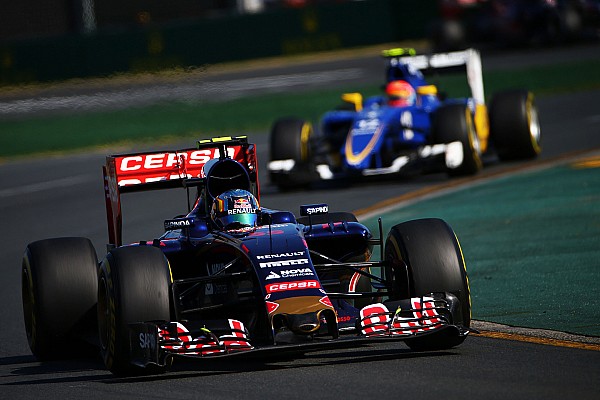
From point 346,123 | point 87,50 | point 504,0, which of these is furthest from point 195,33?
point 346,123

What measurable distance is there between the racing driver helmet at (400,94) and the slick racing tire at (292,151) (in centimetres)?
140

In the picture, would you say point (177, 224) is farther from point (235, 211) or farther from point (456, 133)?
point (456, 133)

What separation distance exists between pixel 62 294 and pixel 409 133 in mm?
9594

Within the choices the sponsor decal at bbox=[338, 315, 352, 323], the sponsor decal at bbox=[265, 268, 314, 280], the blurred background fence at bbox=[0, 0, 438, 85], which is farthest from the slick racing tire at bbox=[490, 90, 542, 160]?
the blurred background fence at bbox=[0, 0, 438, 85]

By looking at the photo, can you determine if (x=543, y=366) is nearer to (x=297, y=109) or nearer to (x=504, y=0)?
(x=297, y=109)

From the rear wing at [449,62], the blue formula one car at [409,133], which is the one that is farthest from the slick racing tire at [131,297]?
the rear wing at [449,62]

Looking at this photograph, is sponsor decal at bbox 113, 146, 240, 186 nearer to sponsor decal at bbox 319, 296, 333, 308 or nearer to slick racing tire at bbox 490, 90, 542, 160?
sponsor decal at bbox 319, 296, 333, 308

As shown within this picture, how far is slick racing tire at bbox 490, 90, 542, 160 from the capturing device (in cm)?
1894

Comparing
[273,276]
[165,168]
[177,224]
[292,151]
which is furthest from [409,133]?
[273,276]

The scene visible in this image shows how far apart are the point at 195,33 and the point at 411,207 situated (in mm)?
25166

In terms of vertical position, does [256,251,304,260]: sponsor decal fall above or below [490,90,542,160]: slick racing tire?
below

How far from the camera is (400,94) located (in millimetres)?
18750

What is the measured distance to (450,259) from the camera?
842 centimetres

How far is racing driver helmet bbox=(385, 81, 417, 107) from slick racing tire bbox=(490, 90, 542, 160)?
126 centimetres
